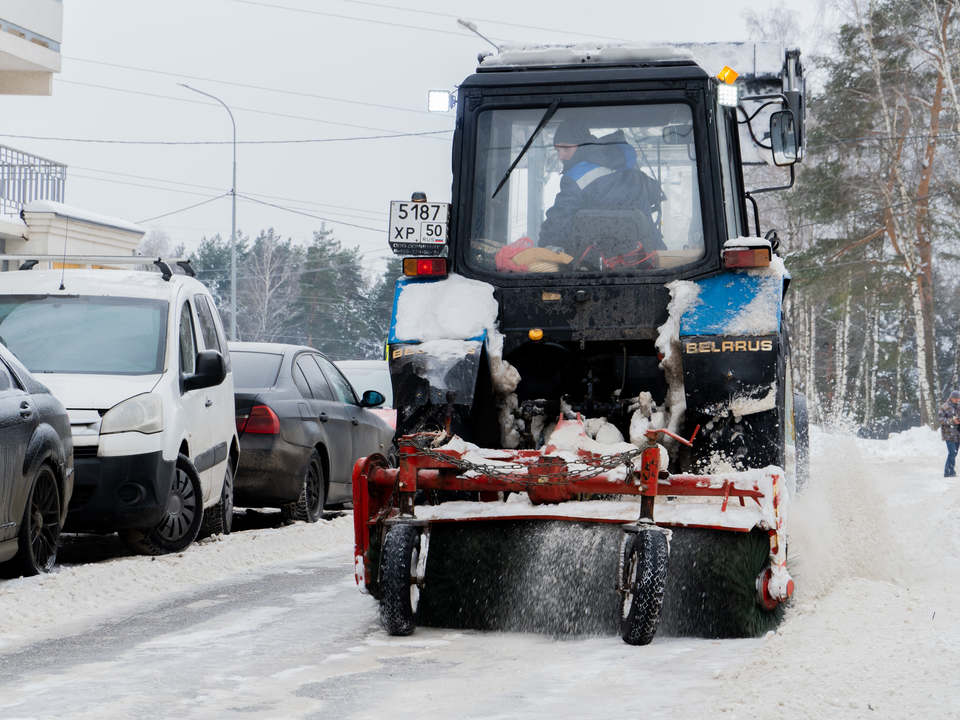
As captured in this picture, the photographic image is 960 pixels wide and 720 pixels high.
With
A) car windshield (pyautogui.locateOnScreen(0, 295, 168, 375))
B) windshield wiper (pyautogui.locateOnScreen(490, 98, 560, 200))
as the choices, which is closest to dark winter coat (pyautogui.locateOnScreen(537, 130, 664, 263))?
windshield wiper (pyautogui.locateOnScreen(490, 98, 560, 200))

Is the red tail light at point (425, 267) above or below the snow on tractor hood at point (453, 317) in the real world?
above

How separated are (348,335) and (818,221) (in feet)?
127

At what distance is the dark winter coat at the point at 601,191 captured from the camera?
6.39m

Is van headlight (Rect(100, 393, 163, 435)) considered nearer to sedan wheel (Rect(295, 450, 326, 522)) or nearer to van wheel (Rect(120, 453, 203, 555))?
van wheel (Rect(120, 453, 203, 555))

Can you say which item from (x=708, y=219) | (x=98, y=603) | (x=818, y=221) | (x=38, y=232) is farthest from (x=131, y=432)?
(x=818, y=221)

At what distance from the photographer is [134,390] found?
24.9 feet

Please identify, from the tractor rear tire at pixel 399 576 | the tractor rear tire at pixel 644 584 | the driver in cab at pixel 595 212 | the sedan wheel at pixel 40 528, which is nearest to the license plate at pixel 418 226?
the driver in cab at pixel 595 212

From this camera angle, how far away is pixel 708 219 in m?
6.30

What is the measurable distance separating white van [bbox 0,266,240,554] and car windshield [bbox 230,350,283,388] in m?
1.00

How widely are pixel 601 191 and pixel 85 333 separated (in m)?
3.80

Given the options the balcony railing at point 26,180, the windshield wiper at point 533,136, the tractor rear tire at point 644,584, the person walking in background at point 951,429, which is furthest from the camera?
the balcony railing at point 26,180

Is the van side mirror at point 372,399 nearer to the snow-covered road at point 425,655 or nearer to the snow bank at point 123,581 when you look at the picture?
the snow bank at point 123,581

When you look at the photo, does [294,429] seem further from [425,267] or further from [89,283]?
[425,267]

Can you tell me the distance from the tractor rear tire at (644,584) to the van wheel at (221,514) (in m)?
4.91
